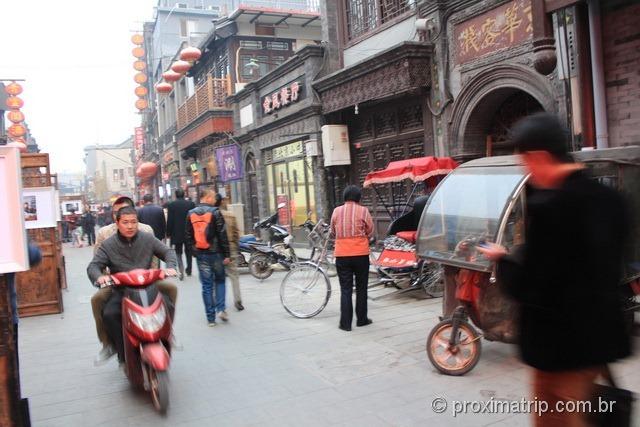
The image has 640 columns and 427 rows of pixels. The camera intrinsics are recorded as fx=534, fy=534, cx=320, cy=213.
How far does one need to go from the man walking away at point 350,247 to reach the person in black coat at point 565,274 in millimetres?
4242

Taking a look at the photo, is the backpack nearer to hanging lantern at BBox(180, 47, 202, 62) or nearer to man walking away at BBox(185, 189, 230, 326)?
man walking away at BBox(185, 189, 230, 326)

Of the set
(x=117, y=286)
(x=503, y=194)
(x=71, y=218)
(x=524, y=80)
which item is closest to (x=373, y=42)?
(x=524, y=80)

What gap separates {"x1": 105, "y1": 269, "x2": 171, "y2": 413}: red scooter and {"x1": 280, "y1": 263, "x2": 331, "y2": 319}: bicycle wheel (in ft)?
9.44

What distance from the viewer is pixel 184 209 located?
1174cm

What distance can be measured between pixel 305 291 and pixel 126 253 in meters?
3.01

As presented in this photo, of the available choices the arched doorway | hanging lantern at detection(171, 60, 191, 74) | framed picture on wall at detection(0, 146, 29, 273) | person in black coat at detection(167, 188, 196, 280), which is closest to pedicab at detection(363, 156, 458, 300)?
person in black coat at detection(167, 188, 196, 280)

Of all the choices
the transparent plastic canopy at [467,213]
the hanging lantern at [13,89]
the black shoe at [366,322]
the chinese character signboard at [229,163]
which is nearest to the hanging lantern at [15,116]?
the hanging lantern at [13,89]

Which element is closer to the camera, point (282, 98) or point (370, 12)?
point (370, 12)

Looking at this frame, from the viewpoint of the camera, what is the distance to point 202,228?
7.29 m

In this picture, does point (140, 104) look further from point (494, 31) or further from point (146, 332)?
point (146, 332)

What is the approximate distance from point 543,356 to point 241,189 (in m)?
19.2

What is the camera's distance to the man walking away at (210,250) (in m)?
7.27

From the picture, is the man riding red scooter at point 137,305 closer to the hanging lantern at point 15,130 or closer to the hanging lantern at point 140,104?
the hanging lantern at point 15,130

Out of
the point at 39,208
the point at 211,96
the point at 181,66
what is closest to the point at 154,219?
the point at 39,208
